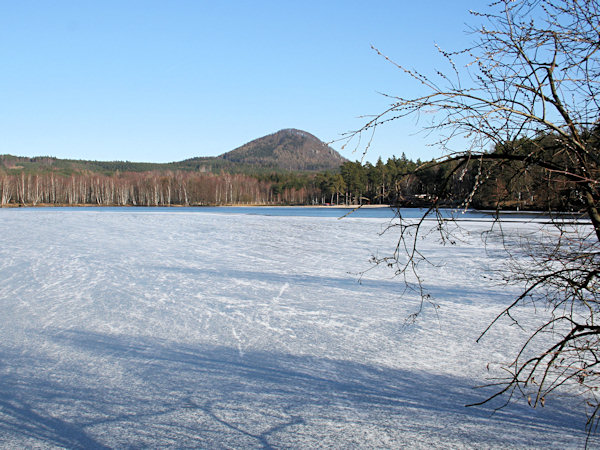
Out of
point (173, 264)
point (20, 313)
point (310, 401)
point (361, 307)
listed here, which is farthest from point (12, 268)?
point (310, 401)

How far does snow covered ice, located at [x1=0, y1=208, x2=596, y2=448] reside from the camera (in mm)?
3316

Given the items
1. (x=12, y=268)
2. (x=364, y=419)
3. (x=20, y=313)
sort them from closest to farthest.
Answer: (x=364, y=419) < (x=20, y=313) < (x=12, y=268)

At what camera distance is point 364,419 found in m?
3.46

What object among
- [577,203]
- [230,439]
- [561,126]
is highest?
[561,126]

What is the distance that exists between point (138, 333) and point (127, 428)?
84.7 inches

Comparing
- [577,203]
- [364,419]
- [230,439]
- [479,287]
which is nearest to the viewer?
[577,203]

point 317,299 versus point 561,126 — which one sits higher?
point 561,126

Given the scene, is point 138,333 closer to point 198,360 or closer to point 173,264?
point 198,360

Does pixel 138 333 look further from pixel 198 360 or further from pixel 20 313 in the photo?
pixel 20 313

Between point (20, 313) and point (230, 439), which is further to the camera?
point (20, 313)

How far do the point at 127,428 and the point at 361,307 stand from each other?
12.3ft

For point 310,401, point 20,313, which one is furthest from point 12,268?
point 310,401

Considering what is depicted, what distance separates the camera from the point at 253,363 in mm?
4492

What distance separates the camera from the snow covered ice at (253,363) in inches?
131
